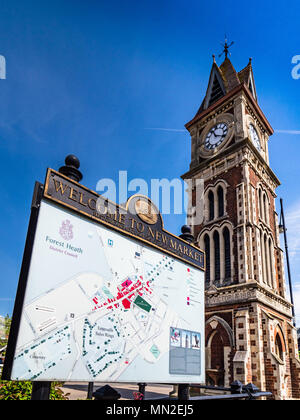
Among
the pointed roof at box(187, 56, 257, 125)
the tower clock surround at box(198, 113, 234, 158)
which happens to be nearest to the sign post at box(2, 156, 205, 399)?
the tower clock surround at box(198, 113, 234, 158)

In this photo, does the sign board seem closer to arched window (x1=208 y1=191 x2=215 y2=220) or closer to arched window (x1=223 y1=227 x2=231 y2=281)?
arched window (x1=223 y1=227 x2=231 y2=281)

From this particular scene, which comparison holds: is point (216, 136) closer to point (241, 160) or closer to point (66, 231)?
point (241, 160)

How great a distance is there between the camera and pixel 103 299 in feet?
13.5

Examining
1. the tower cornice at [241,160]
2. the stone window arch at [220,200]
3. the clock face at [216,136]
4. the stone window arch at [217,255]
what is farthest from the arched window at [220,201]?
the clock face at [216,136]

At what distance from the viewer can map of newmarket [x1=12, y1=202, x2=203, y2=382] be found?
3391mm

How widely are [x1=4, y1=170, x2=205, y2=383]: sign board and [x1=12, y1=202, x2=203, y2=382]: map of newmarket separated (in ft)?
0.04

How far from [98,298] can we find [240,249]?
565 inches

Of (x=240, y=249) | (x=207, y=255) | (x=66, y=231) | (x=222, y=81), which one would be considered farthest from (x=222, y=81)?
(x=66, y=231)

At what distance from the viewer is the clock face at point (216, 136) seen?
861 inches

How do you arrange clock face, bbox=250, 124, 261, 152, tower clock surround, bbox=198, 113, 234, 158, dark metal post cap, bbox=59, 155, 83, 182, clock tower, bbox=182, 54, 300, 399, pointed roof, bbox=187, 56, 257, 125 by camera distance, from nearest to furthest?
dark metal post cap, bbox=59, 155, 83, 182, clock tower, bbox=182, 54, 300, 399, tower clock surround, bbox=198, 113, 234, 158, clock face, bbox=250, 124, 261, 152, pointed roof, bbox=187, 56, 257, 125
